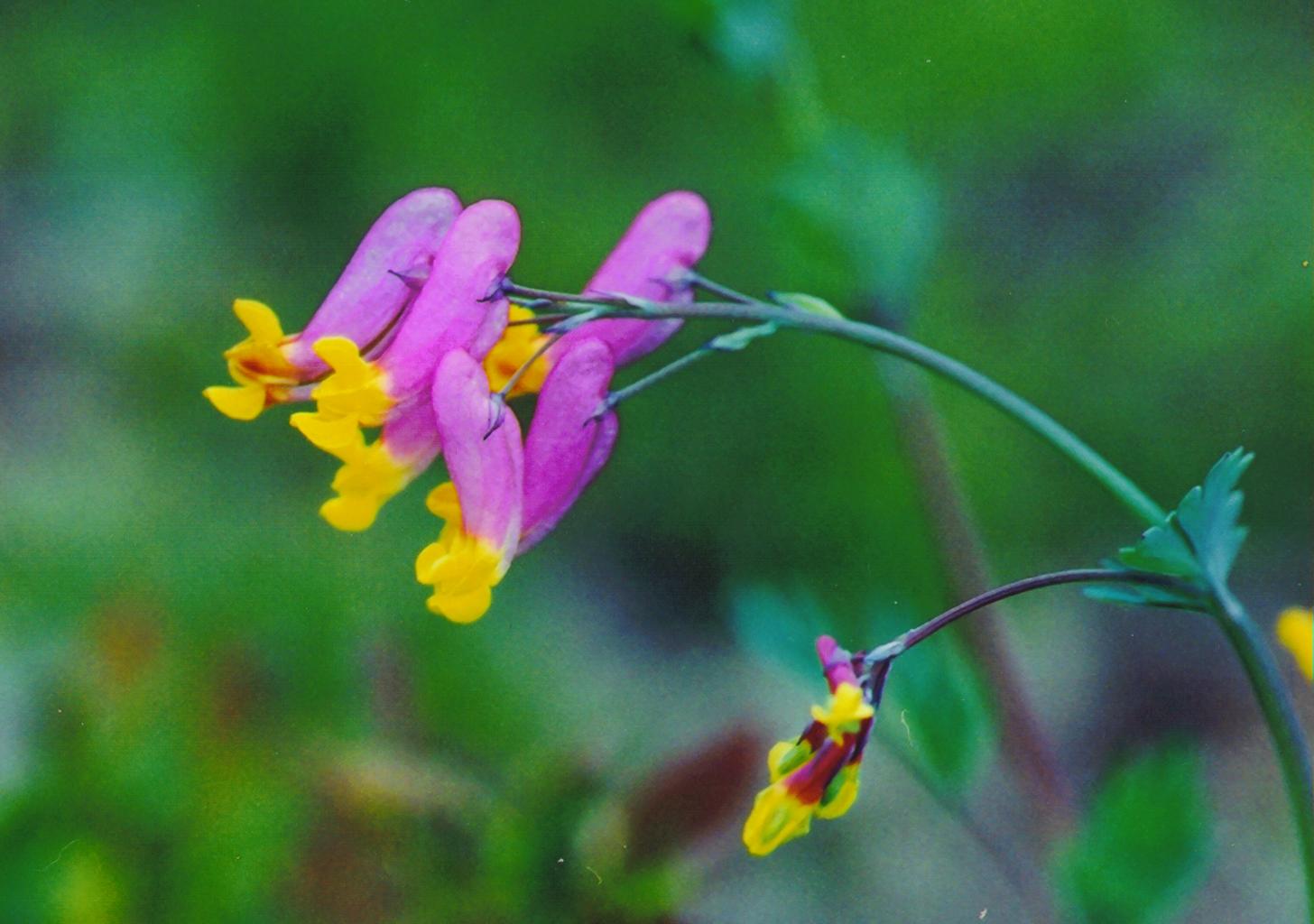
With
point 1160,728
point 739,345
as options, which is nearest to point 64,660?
point 739,345

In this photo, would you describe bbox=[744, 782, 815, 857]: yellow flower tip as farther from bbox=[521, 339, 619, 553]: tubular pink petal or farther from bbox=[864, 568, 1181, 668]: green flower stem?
bbox=[521, 339, 619, 553]: tubular pink petal

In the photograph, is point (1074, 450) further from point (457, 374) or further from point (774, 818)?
point (457, 374)

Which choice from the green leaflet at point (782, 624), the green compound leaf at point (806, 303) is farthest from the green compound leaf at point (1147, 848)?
the green compound leaf at point (806, 303)

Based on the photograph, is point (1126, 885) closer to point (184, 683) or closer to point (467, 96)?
point (184, 683)

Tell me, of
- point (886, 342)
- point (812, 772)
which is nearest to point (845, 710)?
point (812, 772)

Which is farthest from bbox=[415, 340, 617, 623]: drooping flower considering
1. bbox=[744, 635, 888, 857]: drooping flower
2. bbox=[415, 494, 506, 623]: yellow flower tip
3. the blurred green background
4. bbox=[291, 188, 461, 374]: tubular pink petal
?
the blurred green background

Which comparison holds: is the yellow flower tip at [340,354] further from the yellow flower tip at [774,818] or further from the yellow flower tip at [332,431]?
the yellow flower tip at [774,818]

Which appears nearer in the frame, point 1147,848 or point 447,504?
point 447,504
